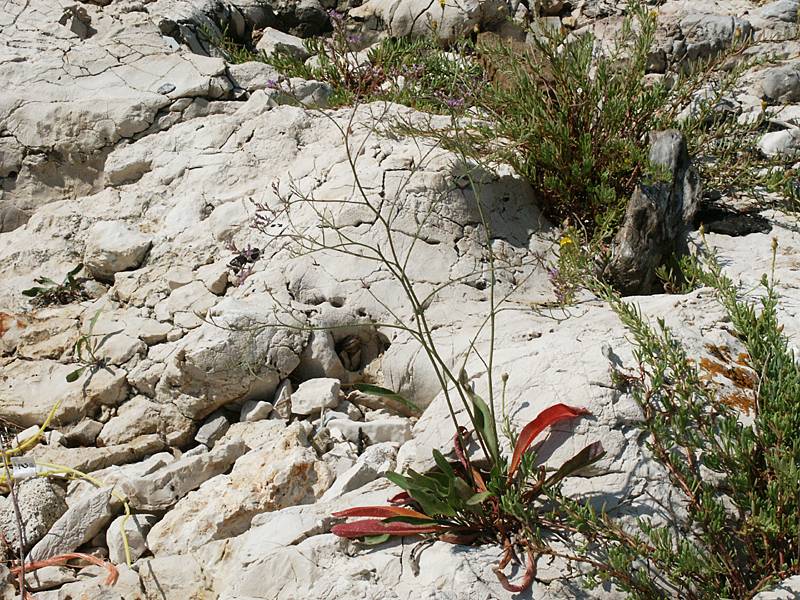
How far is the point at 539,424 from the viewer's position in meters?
2.92

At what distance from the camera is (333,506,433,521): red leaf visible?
2.79 metres

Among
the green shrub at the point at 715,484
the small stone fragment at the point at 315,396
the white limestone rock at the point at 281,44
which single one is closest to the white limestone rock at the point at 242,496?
the small stone fragment at the point at 315,396

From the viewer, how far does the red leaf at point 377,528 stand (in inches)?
109

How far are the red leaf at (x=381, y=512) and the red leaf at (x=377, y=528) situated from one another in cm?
3

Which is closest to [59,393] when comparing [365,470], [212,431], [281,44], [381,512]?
[212,431]

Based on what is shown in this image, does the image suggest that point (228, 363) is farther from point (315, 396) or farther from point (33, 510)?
point (33, 510)

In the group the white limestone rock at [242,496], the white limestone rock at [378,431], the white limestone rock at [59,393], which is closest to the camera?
the white limestone rock at [242,496]

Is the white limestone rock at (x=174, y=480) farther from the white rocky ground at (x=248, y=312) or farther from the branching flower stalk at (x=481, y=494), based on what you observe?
the branching flower stalk at (x=481, y=494)

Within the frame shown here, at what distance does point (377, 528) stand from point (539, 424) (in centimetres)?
65

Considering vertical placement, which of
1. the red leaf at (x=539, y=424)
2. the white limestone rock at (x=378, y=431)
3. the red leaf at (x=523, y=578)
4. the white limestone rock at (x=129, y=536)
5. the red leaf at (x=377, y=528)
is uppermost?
the red leaf at (x=539, y=424)

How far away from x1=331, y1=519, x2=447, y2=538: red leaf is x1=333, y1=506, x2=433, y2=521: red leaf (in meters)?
0.03

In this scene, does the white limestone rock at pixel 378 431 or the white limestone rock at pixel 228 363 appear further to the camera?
the white limestone rock at pixel 228 363

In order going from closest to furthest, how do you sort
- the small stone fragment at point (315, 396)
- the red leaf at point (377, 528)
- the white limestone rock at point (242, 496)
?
the red leaf at point (377, 528) < the white limestone rock at point (242, 496) < the small stone fragment at point (315, 396)

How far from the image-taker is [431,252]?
14.5ft
